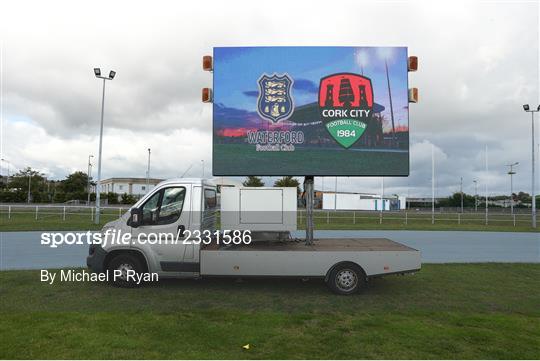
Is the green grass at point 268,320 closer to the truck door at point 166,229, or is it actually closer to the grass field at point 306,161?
the truck door at point 166,229

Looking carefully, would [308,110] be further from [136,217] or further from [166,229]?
[136,217]

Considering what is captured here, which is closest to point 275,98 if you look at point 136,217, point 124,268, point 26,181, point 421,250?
point 136,217

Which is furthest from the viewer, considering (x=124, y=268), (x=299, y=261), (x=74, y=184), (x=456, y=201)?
(x=456, y=201)

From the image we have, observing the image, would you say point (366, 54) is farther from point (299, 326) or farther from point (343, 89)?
point (299, 326)

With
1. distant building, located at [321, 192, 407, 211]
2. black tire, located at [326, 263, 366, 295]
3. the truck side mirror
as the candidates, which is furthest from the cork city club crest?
distant building, located at [321, 192, 407, 211]

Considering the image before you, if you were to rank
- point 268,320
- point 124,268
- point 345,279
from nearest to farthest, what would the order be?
1. point 268,320
2. point 345,279
3. point 124,268

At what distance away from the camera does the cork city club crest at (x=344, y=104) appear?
8.93 meters

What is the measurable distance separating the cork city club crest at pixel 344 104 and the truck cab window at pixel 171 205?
339cm

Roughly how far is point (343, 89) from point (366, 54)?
0.93 metres

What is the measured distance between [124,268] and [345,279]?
438 centimetres

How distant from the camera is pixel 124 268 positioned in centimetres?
839

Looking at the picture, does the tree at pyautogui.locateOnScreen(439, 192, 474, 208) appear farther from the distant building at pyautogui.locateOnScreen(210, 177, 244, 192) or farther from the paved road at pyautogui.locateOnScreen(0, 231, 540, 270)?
the distant building at pyautogui.locateOnScreen(210, 177, 244, 192)

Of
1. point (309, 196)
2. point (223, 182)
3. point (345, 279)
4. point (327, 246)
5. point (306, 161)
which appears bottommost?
point (345, 279)

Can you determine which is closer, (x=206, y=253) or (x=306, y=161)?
(x=206, y=253)
